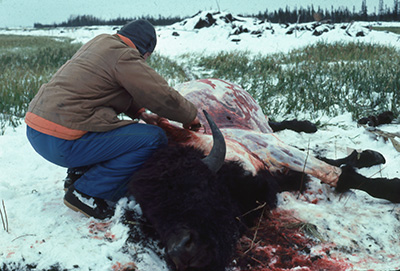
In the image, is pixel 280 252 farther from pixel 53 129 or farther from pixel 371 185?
pixel 53 129

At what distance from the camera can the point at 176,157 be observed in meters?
2.25

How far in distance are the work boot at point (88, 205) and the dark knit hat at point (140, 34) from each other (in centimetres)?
126

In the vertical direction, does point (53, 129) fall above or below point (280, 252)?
above

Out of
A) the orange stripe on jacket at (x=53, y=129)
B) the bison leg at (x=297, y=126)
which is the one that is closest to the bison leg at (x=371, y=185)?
the bison leg at (x=297, y=126)

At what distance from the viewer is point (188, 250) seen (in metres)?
1.69

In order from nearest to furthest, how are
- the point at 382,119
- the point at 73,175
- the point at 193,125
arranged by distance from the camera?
the point at 193,125 → the point at 73,175 → the point at 382,119

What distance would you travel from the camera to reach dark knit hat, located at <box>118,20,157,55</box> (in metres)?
2.68

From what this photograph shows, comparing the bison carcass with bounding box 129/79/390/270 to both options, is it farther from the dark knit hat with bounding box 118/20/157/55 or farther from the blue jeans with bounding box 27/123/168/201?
the dark knit hat with bounding box 118/20/157/55

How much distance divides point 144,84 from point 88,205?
1.01 m

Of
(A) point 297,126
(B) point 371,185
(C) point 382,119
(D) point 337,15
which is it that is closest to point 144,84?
(B) point 371,185

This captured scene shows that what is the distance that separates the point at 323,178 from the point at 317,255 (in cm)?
91

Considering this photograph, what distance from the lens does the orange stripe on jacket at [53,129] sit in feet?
7.61

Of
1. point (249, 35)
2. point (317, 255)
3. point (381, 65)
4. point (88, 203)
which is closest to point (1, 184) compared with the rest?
point (88, 203)

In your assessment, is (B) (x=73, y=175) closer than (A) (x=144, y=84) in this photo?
No
